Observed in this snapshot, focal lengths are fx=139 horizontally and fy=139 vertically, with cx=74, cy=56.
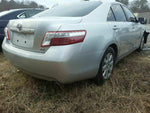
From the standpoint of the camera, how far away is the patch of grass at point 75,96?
1810 mm

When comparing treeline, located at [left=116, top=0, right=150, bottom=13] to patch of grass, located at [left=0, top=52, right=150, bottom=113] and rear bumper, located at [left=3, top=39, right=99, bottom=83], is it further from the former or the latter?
rear bumper, located at [left=3, top=39, right=99, bottom=83]

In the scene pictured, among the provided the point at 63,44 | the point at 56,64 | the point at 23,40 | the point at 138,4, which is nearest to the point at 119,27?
the point at 63,44

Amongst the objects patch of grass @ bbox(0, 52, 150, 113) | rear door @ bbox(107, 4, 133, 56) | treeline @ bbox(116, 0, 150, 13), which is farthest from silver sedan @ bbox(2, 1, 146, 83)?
treeline @ bbox(116, 0, 150, 13)

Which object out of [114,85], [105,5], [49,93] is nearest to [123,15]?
[105,5]

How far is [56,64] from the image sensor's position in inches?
60.9

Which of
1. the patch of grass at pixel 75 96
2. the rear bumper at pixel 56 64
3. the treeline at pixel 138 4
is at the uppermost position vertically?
the rear bumper at pixel 56 64

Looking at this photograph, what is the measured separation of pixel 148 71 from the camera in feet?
9.44

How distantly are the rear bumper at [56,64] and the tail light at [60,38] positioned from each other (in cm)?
6

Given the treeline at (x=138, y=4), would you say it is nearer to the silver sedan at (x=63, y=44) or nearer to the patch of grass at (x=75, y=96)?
the patch of grass at (x=75, y=96)

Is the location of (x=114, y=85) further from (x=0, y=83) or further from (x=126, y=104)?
(x=0, y=83)

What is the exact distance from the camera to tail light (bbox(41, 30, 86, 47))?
1.57 m

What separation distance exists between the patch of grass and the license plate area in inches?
28.3

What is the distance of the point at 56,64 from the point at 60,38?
11.7 inches

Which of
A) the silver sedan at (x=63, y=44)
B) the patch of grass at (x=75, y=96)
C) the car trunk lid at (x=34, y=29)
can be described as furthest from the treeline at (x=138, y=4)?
the car trunk lid at (x=34, y=29)
